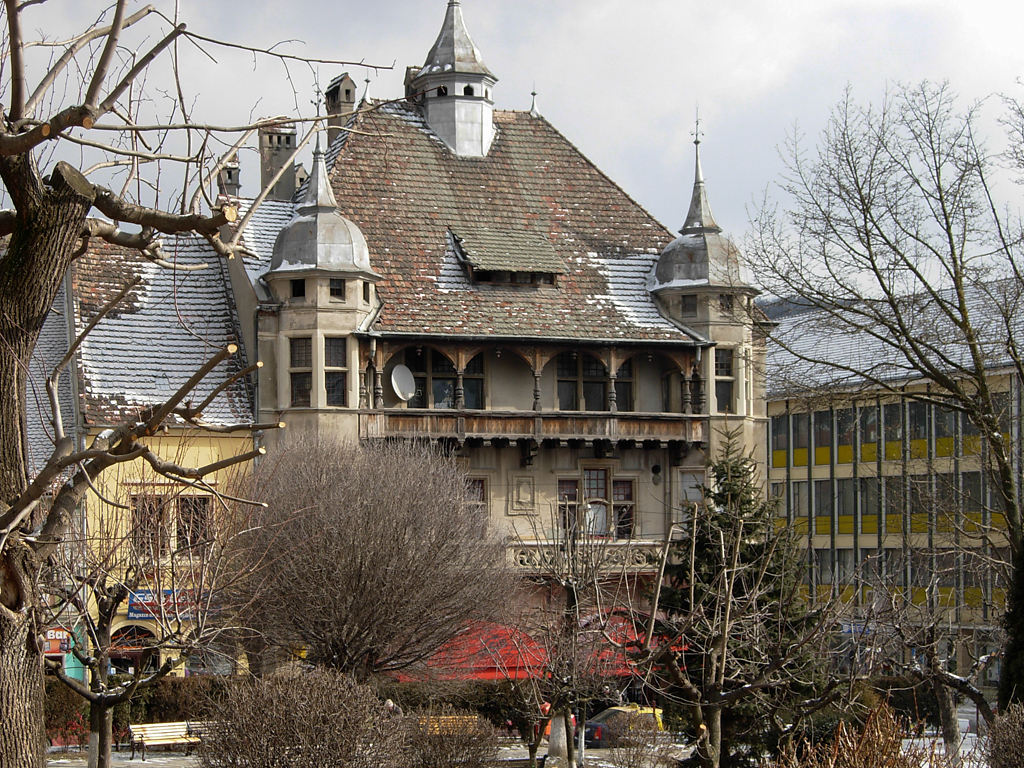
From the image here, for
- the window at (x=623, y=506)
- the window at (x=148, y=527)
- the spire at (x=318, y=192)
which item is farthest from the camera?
the window at (x=623, y=506)

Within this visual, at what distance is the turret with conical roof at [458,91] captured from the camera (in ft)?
148

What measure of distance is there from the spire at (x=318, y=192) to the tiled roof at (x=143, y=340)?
3.01 meters

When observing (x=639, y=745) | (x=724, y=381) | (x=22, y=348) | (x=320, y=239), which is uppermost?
(x=320, y=239)

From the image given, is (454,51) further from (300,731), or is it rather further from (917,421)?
(300,731)

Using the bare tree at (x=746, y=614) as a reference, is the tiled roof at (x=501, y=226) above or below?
above

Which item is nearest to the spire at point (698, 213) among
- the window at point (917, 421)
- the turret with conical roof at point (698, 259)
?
the turret with conical roof at point (698, 259)

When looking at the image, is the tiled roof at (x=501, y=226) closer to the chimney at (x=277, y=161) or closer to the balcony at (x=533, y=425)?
the balcony at (x=533, y=425)

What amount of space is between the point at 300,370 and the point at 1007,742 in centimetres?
2597

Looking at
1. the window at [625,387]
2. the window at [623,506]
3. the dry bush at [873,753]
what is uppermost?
the window at [625,387]

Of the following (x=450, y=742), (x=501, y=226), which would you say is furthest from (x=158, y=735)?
(x=501, y=226)

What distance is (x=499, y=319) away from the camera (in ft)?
134

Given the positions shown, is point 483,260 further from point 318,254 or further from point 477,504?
point 477,504

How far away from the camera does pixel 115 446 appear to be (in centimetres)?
908

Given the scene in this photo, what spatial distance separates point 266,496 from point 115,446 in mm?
22827
